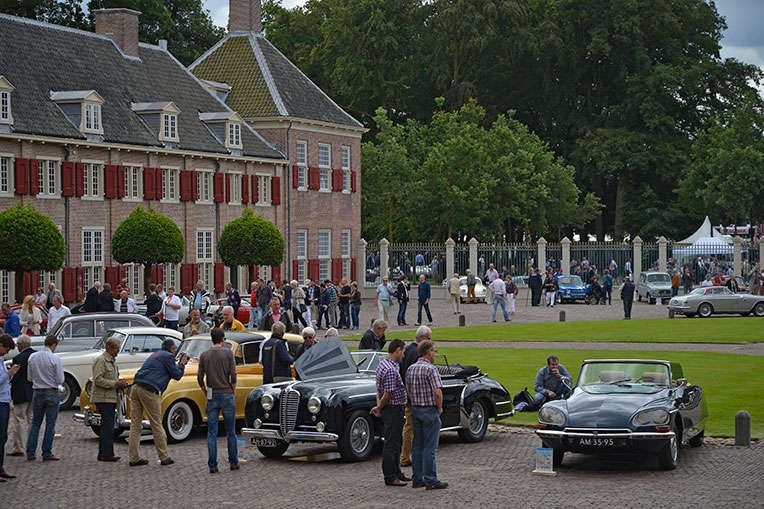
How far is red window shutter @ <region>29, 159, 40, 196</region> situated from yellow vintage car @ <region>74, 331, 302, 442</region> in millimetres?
24727

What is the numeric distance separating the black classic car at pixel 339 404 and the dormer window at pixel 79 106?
2976cm

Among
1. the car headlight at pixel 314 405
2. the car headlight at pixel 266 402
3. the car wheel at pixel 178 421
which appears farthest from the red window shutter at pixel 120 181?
the car headlight at pixel 314 405

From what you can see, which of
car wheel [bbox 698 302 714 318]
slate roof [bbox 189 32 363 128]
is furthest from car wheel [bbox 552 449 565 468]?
slate roof [bbox 189 32 363 128]

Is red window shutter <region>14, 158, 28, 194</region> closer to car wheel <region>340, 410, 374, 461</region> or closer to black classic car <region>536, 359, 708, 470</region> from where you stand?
car wheel <region>340, 410, 374, 461</region>

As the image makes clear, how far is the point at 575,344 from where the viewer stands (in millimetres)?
32688

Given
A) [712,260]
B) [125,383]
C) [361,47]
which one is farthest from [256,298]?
[361,47]

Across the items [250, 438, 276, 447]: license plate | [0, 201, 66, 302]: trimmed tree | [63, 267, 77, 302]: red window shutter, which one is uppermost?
[0, 201, 66, 302]: trimmed tree

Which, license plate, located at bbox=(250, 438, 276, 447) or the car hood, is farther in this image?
license plate, located at bbox=(250, 438, 276, 447)

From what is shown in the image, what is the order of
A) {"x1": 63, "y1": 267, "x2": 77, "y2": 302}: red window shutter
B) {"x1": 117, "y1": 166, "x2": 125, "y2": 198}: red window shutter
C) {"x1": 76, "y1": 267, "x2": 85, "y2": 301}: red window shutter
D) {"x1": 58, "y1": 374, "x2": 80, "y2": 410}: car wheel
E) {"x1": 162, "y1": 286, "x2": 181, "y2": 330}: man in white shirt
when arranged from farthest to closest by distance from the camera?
1. {"x1": 117, "y1": 166, "x2": 125, "y2": 198}: red window shutter
2. {"x1": 76, "y1": 267, "x2": 85, "y2": 301}: red window shutter
3. {"x1": 63, "y1": 267, "x2": 77, "y2": 302}: red window shutter
4. {"x1": 162, "y1": 286, "x2": 181, "y2": 330}: man in white shirt
5. {"x1": 58, "y1": 374, "x2": 80, "y2": 410}: car wheel

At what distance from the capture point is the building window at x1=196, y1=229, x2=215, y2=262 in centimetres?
5191

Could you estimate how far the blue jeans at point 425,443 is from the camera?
46.0ft

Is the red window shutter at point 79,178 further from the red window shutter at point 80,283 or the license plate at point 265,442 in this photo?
the license plate at point 265,442

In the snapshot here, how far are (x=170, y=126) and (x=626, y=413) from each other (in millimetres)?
37693

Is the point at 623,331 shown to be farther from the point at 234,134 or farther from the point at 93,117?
the point at 234,134
